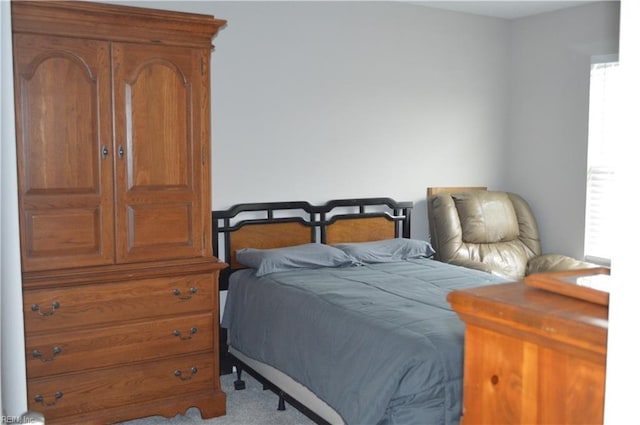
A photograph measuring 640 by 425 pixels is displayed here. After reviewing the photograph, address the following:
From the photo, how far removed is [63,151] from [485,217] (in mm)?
3061

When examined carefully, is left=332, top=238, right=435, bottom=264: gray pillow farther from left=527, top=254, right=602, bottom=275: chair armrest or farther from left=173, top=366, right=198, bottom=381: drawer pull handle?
left=173, top=366, right=198, bottom=381: drawer pull handle

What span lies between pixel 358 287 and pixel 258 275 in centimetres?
65

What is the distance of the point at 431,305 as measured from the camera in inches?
120

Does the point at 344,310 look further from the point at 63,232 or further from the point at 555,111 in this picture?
the point at 555,111

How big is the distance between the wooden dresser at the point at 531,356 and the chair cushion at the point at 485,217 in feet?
12.6

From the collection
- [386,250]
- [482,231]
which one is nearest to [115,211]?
[386,250]

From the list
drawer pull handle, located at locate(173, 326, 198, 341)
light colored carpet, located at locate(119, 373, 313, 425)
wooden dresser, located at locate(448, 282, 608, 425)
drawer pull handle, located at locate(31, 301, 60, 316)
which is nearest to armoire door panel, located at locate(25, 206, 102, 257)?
drawer pull handle, located at locate(31, 301, 60, 316)

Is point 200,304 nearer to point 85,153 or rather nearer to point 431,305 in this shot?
point 85,153

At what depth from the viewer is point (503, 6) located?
4.84m

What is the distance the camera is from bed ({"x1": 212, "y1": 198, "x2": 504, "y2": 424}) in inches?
97.0

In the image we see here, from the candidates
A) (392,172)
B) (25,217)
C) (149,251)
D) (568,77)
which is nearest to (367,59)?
(392,172)

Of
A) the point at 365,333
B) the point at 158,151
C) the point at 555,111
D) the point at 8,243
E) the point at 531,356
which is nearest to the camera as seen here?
the point at 531,356

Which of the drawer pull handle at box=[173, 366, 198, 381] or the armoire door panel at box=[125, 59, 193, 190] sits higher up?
the armoire door panel at box=[125, 59, 193, 190]

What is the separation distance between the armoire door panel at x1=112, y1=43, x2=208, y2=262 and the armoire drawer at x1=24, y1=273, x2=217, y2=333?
0.47 ft
